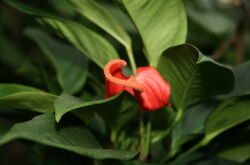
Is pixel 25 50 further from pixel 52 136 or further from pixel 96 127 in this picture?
pixel 52 136

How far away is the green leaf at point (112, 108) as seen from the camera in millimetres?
473

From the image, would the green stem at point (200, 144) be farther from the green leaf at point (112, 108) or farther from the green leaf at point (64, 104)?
the green leaf at point (64, 104)

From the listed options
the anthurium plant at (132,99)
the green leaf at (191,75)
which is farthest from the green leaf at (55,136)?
the green leaf at (191,75)

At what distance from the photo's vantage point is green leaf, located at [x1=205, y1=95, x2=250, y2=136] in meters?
0.57

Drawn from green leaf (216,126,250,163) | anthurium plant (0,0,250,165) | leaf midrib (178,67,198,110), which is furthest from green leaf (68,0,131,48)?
green leaf (216,126,250,163)

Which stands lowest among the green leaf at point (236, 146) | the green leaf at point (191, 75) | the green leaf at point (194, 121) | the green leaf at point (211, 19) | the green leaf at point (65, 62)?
the green leaf at point (211, 19)

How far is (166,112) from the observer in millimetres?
670

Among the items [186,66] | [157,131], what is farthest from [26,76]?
[186,66]

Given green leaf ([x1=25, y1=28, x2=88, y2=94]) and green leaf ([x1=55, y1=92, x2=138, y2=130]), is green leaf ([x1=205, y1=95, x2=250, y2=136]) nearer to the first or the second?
green leaf ([x1=55, y1=92, x2=138, y2=130])

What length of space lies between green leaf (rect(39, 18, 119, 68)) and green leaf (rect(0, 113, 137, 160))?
0.15 m

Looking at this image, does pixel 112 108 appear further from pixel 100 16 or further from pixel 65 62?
pixel 65 62

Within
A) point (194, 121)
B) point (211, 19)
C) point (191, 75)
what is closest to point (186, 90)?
point (191, 75)

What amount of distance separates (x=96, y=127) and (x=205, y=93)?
0.73 feet

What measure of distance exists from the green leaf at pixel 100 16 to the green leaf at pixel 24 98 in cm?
14
